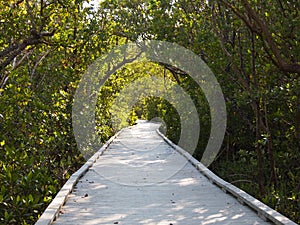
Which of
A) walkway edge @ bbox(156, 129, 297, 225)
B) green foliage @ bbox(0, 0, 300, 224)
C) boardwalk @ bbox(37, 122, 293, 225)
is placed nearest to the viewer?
walkway edge @ bbox(156, 129, 297, 225)

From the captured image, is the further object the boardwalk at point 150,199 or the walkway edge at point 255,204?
the boardwalk at point 150,199

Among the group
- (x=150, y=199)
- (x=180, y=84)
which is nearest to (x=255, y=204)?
(x=150, y=199)

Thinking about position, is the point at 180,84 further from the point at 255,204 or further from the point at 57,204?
the point at 57,204

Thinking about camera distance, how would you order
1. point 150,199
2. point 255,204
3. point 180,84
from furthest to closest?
point 180,84, point 150,199, point 255,204

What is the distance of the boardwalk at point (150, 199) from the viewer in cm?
473

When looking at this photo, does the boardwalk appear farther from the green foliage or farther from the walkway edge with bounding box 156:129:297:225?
the green foliage

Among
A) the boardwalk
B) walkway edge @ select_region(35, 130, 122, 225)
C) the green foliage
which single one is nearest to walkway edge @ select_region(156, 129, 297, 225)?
the boardwalk

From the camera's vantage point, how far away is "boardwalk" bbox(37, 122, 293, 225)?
4730 millimetres

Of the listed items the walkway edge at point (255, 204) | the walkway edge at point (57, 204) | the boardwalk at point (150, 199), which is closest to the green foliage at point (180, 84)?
the walkway edge at point (57, 204)

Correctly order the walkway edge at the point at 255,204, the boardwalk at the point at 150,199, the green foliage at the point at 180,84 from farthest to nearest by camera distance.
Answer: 1. the green foliage at the point at 180,84
2. the boardwalk at the point at 150,199
3. the walkway edge at the point at 255,204

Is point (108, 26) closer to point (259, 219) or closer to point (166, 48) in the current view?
point (166, 48)

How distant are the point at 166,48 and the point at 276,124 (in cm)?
470

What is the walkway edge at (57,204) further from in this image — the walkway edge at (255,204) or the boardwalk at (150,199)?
the walkway edge at (255,204)

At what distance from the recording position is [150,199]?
5.77 m
